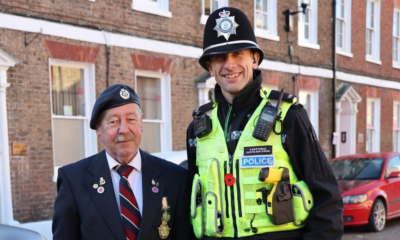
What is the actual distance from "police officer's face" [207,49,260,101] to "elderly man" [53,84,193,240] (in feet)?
1.75

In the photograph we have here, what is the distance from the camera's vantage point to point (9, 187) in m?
6.77

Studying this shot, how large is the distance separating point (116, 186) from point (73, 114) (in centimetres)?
607

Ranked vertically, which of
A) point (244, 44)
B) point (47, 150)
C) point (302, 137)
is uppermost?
point (244, 44)

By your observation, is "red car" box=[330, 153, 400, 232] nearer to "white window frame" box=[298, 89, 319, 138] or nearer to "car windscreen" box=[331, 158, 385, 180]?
"car windscreen" box=[331, 158, 385, 180]

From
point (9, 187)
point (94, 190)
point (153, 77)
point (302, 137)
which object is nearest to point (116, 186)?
point (94, 190)

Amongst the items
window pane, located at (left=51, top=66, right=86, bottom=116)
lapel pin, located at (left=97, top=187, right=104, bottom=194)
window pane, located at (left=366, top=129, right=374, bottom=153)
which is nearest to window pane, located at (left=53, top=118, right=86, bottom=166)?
window pane, located at (left=51, top=66, right=86, bottom=116)

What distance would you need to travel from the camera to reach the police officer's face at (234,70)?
7.84 feet

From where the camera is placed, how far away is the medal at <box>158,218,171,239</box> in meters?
2.33

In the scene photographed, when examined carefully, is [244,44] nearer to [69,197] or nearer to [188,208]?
[188,208]

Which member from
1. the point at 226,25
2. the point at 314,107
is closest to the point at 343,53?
the point at 314,107

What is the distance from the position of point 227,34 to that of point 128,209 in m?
1.14

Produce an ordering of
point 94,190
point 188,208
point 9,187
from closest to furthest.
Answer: point 94,190 < point 188,208 < point 9,187

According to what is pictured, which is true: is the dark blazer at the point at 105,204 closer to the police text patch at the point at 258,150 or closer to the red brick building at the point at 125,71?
the police text patch at the point at 258,150

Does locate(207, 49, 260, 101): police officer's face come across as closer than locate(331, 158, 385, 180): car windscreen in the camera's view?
Yes
